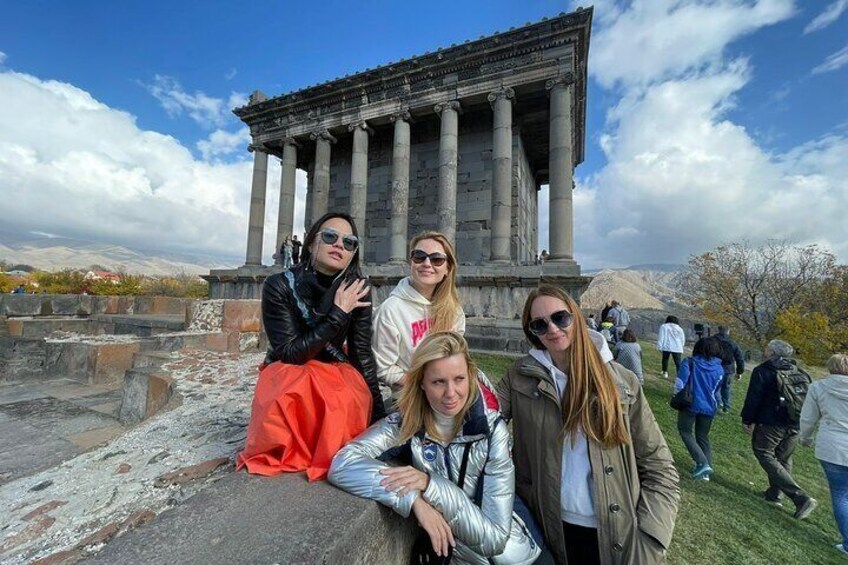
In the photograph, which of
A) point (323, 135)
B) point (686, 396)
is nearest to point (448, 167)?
point (323, 135)

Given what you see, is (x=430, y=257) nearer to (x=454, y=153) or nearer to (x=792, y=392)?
(x=792, y=392)

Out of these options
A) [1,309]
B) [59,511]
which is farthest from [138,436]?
[1,309]

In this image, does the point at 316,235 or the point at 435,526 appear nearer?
the point at 435,526

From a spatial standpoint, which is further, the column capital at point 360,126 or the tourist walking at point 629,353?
the column capital at point 360,126

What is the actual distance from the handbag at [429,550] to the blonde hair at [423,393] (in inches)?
5.3

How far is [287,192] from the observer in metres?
16.8

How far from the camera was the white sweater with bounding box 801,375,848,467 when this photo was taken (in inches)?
158

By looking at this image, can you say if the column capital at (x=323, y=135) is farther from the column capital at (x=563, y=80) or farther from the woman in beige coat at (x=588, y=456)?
the woman in beige coat at (x=588, y=456)

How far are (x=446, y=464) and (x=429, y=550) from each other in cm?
52

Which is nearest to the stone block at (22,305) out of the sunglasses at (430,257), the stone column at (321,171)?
the stone column at (321,171)

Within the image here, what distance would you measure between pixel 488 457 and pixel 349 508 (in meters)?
0.74

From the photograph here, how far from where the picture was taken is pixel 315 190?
16.4m

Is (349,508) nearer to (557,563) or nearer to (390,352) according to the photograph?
(390,352)

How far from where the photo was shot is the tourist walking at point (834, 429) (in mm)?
3961
